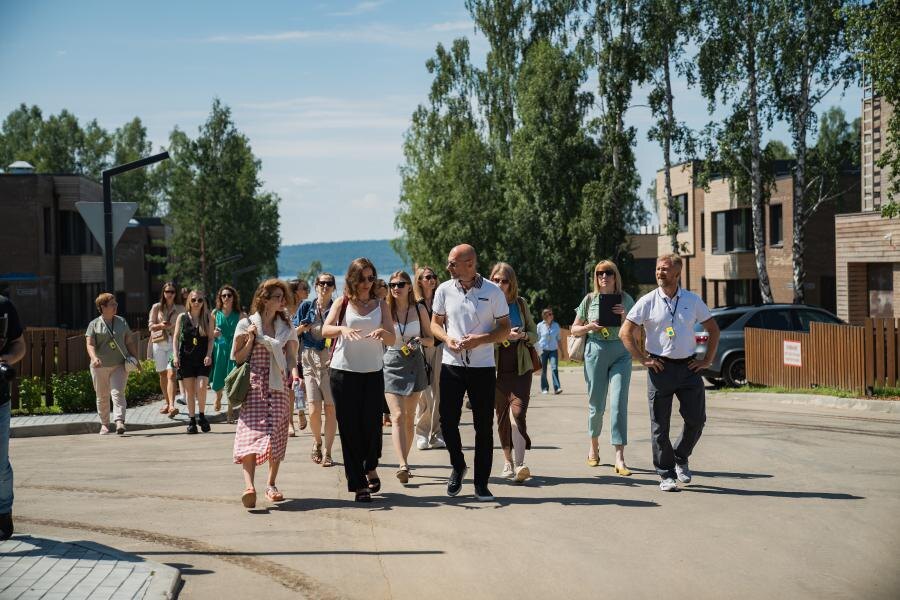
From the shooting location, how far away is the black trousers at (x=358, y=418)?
911cm

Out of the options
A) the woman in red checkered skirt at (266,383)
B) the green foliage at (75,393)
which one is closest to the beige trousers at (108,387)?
the green foliage at (75,393)

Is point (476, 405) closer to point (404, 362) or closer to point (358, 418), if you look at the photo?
point (358, 418)

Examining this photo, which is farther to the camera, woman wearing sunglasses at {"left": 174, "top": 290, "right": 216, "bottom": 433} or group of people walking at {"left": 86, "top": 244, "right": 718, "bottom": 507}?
woman wearing sunglasses at {"left": 174, "top": 290, "right": 216, "bottom": 433}

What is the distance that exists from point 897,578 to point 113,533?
5.24 metres

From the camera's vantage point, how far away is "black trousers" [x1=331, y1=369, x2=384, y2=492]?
29.9 feet

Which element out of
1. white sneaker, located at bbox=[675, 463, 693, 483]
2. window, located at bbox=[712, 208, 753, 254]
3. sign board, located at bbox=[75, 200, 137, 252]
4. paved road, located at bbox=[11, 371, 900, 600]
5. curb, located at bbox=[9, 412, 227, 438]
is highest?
window, located at bbox=[712, 208, 753, 254]

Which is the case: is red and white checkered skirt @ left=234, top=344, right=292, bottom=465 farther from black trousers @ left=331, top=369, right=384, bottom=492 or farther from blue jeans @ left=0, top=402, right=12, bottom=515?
blue jeans @ left=0, top=402, right=12, bottom=515

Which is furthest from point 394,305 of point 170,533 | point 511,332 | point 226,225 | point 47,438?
point 226,225

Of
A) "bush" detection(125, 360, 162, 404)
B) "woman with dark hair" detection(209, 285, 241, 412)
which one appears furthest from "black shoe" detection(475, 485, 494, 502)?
"bush" detection(125, 360, 162, 404)

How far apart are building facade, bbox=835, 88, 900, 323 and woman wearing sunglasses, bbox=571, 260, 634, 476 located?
2099 centimetres

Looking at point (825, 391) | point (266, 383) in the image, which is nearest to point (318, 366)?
point (266, 383)

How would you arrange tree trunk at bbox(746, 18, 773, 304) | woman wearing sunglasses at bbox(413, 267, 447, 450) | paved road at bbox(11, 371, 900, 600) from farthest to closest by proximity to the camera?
1. tree trunk at bbox(746, 18, 773, 304)
2. woman wearing sunglasses at bbox(413, 267, 447, 450)
3. paved road at bbox(11, 371, 900, 600)

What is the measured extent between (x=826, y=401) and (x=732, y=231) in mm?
31635

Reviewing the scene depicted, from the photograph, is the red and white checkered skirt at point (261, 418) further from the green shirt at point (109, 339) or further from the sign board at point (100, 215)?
the sign board at point (100, 215)
